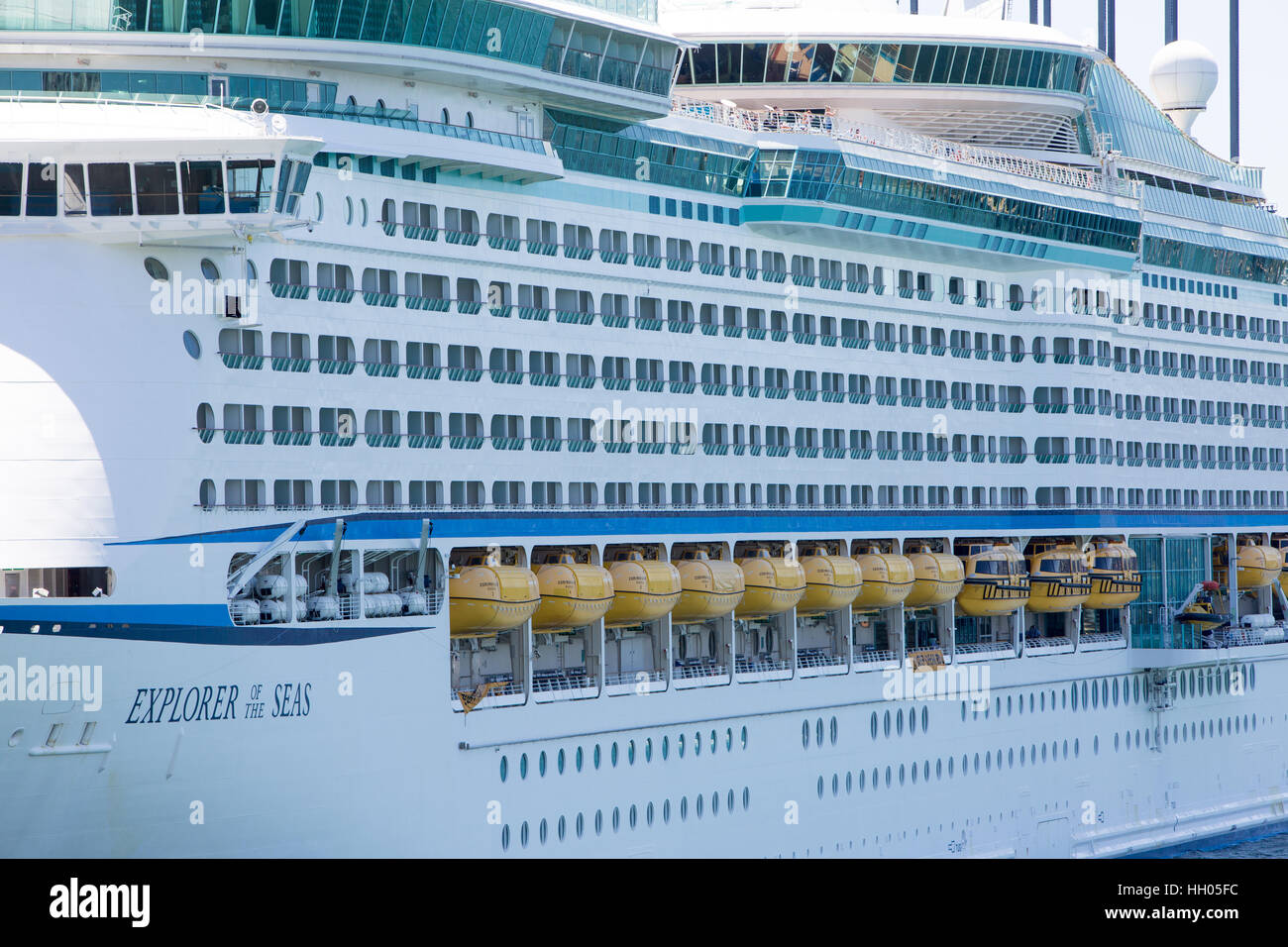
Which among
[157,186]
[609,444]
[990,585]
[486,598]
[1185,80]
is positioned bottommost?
[990,585]

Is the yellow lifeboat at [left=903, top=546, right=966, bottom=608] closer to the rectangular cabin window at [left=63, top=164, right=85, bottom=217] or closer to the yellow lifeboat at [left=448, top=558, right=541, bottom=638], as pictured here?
the yellow lifeboat at [left=448, top=558, right=541, bottom=638]

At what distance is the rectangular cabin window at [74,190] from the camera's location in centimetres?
2589

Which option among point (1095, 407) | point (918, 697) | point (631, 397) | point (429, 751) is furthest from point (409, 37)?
point (1095, 407)

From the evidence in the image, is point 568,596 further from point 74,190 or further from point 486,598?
point 74,190

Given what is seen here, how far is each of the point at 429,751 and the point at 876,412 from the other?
14.6 metres

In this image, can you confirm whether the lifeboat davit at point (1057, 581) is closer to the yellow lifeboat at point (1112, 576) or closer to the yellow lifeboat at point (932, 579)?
the yellow lifeboat at point (1112, 576)

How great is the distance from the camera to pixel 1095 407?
45.4m

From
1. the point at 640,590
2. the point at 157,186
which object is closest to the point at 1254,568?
the point at 640,590

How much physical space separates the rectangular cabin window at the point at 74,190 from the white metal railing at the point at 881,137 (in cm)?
1289

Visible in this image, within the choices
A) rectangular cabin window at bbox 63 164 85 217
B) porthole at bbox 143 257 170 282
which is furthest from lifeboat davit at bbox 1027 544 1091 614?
rectangular cabin window at bbox 63 164 85 217

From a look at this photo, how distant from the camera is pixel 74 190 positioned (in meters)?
26.0

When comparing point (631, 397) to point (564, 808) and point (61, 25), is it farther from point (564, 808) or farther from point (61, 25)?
point (61, 25)

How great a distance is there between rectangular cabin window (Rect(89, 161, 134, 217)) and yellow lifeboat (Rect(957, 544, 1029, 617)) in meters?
20.9

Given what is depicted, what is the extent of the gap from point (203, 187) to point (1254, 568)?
32723 millimetres
